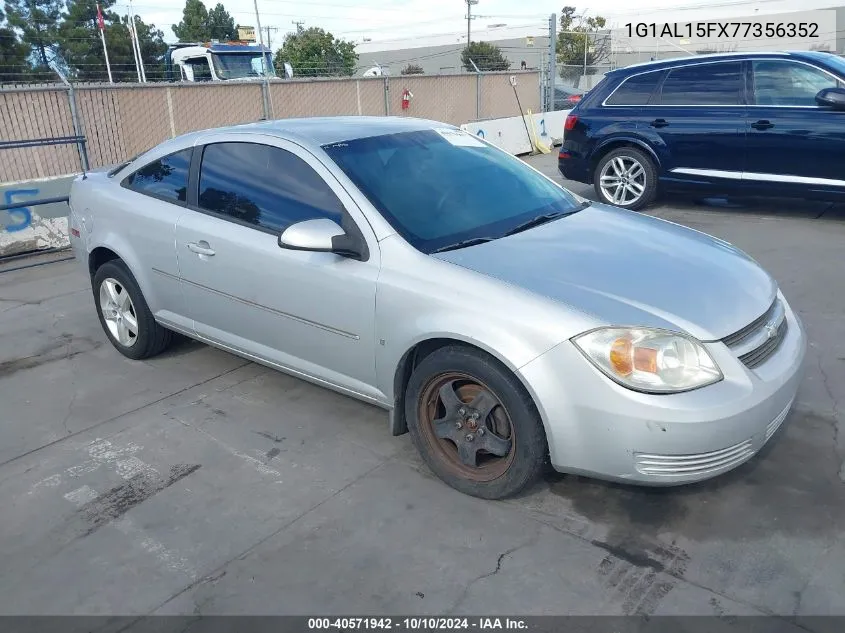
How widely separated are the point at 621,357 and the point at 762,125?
601 cm

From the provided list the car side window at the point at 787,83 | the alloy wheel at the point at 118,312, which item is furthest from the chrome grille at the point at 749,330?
the car side window at the point at 787,83

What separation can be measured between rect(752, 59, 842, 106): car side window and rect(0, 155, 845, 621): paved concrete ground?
13.5 ft

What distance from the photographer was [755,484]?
3.27 m

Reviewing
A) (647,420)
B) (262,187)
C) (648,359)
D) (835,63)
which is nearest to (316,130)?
(262,187)

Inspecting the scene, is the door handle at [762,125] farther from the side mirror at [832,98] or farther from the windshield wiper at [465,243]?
the windshield wiper at [465,243]

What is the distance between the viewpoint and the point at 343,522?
10.3 feet

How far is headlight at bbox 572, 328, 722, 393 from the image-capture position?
2.78 metres

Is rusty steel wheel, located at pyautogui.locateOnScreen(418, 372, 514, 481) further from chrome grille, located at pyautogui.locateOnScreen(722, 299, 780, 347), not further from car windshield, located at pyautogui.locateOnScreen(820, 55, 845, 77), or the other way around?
car windshield, located at pyautogui.locateOnScreen(820, 55, 845, 77)

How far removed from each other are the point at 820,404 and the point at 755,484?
98cm

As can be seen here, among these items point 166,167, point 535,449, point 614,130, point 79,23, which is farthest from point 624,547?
point 79,23

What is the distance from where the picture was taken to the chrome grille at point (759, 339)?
296 cm

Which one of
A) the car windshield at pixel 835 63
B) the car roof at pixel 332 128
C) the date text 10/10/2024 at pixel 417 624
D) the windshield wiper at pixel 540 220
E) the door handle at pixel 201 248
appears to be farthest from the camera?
the car windshield at pixel 835 63

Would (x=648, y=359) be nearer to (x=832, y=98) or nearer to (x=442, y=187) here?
(x=442, y=187)

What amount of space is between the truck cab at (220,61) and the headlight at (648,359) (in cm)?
2031
